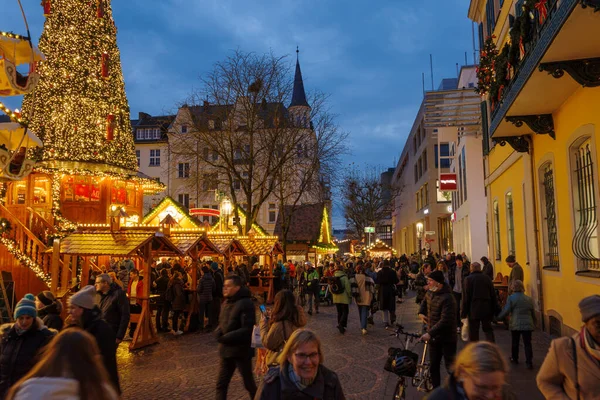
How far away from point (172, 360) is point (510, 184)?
11.0 m

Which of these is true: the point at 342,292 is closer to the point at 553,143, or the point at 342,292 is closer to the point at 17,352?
the point at 553,143

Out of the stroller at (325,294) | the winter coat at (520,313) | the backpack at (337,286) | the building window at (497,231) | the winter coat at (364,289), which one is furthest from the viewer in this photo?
the stroller at (325,294)

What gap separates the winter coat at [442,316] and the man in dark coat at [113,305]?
4.11 metres

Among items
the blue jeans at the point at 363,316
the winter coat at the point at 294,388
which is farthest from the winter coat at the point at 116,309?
Answer: the blue jeans at the point at 363,316

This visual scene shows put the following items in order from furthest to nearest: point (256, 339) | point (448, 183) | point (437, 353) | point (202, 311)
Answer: point (448, 183)
point (202, 311)
point (437, 353)
point (256, 339)

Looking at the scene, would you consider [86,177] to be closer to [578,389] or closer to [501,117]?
[501,117]

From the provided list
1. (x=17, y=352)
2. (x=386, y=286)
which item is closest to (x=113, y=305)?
(x=17, y=352)

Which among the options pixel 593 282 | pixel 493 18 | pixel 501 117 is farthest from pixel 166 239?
pixel 493 18

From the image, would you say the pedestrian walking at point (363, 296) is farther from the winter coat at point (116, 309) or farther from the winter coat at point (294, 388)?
the winter coat at point (294, 388)

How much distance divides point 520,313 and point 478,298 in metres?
0.87

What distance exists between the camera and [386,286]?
15.5 metres

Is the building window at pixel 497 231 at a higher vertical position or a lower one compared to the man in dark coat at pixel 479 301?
higher

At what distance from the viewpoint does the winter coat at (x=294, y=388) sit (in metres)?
3.35

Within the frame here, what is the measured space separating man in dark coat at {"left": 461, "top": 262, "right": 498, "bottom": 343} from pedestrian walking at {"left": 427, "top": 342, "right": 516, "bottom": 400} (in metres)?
7.17
